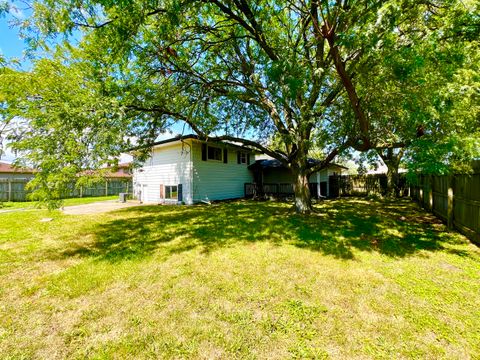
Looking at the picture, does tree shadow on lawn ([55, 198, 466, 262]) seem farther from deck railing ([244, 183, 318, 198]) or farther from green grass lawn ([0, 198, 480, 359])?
deck railing ([244, 183, 318, 198])

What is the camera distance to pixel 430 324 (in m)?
2.75

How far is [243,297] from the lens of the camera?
3.38 m

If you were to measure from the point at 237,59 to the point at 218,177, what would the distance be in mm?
8522

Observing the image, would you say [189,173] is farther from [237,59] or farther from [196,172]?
[237,59]

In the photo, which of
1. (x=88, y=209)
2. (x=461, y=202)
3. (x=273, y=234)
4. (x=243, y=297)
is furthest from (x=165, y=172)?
(x=461, y=202)

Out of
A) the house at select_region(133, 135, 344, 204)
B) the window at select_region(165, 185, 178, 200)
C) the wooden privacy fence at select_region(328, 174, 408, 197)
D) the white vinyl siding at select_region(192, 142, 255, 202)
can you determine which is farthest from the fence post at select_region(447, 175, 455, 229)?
the wooden privacy fence at select_region(328, 174, 408, 197)

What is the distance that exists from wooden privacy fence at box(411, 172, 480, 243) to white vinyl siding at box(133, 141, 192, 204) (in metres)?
11.9

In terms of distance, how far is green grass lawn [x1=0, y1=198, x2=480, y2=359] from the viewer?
2465 mm

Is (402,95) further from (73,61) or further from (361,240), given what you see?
(73,61)

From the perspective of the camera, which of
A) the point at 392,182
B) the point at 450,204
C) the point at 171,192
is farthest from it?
the point at 392,182

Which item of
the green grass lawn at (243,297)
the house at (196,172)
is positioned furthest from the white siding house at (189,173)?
the green grass lawn at (243,297)

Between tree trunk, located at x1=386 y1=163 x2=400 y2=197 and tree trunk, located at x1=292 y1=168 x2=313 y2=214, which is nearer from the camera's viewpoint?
tree trunk, located at x1=292 y1=168 x2=313 y2=214

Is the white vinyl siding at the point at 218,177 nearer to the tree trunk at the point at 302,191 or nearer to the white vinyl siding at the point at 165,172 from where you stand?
the white vinyl siding at the point at 165,172

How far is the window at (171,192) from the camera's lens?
604 inches
